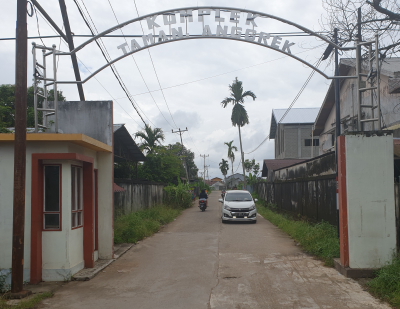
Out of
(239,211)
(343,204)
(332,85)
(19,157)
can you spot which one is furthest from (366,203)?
(332,85)

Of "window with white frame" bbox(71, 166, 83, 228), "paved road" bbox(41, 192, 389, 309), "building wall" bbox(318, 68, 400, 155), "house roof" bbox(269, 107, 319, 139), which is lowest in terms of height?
"paved road" bbox(41, 192, 389, 309)

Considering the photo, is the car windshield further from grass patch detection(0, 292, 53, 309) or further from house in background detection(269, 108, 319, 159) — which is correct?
house in background detection(269, 108, 319, 159)

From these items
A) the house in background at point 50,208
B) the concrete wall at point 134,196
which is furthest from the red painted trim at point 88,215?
the concrete wall at point 134,196

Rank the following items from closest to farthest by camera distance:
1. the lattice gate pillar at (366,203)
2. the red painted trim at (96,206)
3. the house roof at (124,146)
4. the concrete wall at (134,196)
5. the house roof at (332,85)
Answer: the lattice gate pillar at (366,203)
the red painted trim at (96,206)
the concrete wall at (134,196)
the house roof at (332,85)
the house roof at (124,146)

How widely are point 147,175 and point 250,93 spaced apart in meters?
17.1

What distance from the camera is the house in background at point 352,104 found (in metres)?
14.4

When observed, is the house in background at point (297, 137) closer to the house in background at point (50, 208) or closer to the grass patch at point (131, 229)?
the grass patch at point (131, 229)

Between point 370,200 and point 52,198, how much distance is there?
6470 millimetres

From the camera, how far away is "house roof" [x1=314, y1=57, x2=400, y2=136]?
1704cm

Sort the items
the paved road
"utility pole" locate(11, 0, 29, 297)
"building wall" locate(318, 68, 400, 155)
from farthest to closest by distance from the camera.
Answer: "building wall" locate(318, 68, 400, 155), "utility pole" locate(11, 0, 29, 297), the paved road

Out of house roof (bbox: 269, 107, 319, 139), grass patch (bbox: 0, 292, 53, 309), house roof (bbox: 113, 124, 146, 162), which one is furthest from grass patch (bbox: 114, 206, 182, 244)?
house roof (bbox: 269, 107, 319, 139)

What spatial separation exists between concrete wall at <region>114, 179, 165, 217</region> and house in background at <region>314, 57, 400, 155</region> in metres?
9.04

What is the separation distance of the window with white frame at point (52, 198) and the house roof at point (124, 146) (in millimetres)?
9462

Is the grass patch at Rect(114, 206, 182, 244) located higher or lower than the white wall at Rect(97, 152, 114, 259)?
lower
